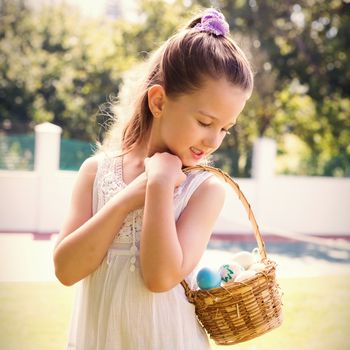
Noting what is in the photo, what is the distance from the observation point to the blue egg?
1.68 meters

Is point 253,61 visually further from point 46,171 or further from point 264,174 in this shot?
point 46,171

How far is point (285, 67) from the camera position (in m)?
15.5

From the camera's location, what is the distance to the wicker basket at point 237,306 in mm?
1536

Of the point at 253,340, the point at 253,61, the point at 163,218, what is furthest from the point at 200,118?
the point at 253,61

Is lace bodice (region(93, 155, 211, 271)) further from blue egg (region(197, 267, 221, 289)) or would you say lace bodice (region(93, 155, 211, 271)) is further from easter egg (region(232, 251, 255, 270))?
easter egg (region(232, 251, 255, 270))

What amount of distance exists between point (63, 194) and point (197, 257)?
31.1 feet

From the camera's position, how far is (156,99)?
165 centimetres

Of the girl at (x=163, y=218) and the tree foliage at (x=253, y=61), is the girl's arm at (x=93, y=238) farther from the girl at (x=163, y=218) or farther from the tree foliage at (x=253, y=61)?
the tree foliage at (x=253, y=61)

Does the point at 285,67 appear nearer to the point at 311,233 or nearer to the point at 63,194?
the point at 311,233

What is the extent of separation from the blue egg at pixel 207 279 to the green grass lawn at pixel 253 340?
2.53 m

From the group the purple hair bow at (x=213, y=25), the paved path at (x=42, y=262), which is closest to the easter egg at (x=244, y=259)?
the purple hair bow at (x=213, y=25)

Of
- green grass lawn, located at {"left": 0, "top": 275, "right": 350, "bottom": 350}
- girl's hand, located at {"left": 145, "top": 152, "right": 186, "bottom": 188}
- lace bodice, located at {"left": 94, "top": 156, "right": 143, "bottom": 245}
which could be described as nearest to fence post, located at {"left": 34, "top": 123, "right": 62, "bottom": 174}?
green grass lawn, located at {"left": 0, "top": 275, "right": 350, "bottom": 350}

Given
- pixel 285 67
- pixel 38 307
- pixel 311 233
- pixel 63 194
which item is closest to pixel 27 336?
pixel 38 307

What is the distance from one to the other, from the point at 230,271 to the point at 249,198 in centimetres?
1028
